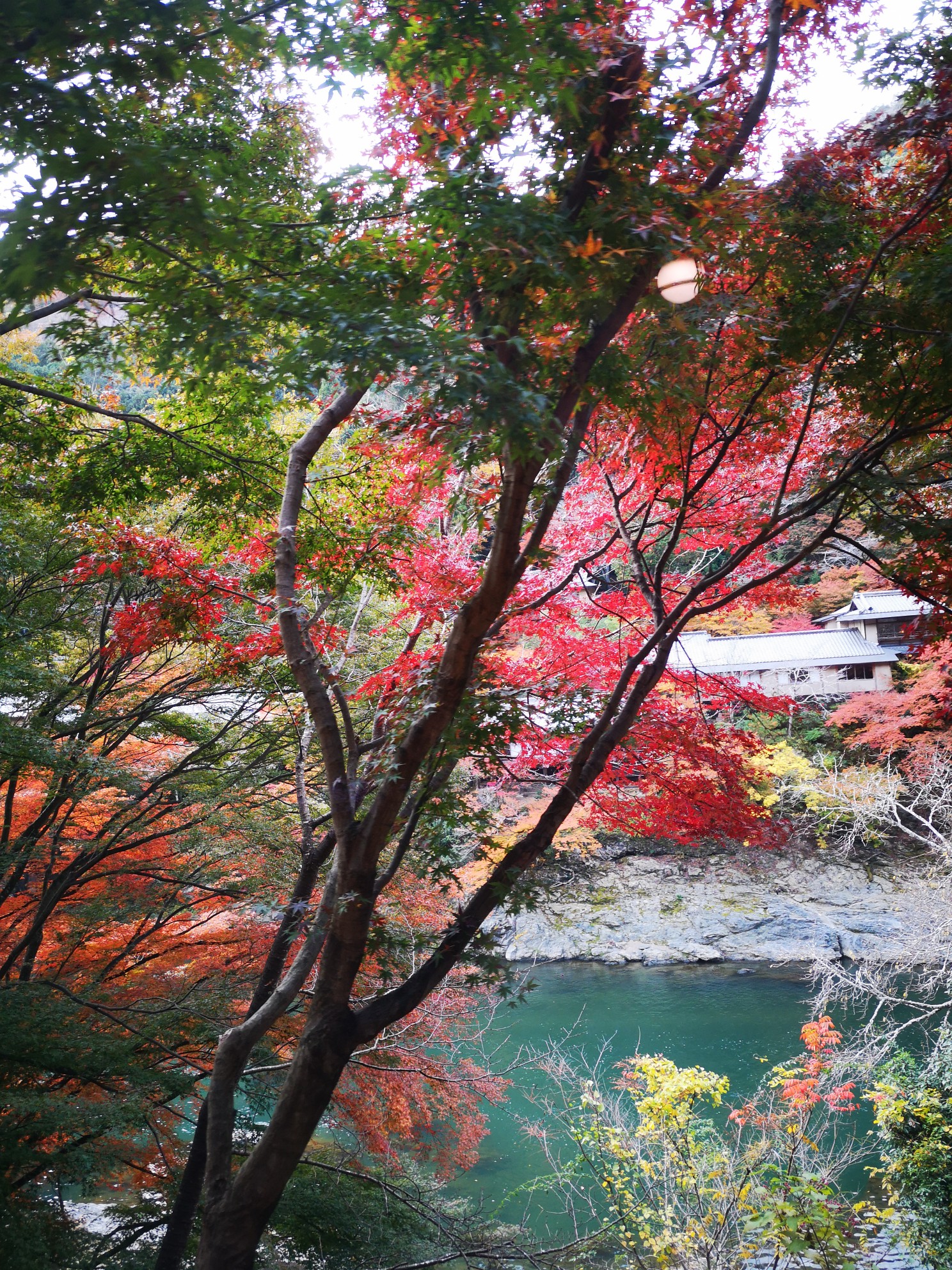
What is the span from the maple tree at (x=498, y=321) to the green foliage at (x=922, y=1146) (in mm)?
4202

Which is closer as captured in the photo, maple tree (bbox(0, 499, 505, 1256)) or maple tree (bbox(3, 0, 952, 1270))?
maple tree (bbox(3, 0, 952, 1270))

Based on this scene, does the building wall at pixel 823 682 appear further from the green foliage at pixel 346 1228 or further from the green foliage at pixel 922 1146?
the green foliage at pixel 346 1228

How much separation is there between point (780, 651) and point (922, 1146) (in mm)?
12046

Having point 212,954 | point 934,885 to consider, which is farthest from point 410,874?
point 934,885

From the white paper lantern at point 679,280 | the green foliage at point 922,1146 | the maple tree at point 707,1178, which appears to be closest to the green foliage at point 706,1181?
the maple tree at point 707,1178

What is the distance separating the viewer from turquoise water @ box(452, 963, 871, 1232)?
782cm

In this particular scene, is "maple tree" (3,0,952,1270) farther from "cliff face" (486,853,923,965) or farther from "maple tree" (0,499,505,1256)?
"cliff face" (486,853,923,965)

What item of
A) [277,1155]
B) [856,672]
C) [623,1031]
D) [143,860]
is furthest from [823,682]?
[277,1155]

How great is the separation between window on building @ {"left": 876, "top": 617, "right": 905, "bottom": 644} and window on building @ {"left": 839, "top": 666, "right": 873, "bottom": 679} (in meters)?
0.64

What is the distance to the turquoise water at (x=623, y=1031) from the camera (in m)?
7.82

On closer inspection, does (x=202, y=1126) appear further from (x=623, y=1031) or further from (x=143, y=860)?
(x=623, y=1031)

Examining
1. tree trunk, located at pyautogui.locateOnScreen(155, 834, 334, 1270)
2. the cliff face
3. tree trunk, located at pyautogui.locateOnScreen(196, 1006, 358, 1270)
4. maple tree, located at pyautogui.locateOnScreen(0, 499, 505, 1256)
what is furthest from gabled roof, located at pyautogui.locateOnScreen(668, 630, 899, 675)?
tree trunk, located at pyautogui.locateOnScreen(196, 1006, 358, 1270)

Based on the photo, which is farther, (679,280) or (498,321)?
(679,280)

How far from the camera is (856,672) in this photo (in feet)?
53.9
